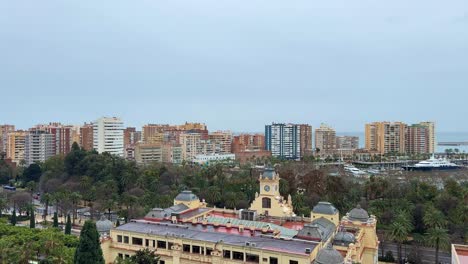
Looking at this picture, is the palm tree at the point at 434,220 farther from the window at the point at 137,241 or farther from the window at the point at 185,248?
the window at the point at 137,241

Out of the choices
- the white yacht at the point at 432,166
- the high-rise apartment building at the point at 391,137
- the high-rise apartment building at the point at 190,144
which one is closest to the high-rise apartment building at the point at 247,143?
the high-rise apartment building at the point at 190,144

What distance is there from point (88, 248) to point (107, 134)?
108578 millimetres

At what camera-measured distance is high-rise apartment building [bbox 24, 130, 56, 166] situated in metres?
136

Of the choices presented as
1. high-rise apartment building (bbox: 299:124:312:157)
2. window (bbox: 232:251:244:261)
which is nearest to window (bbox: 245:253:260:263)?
window (bbox: 232:251:244:261)

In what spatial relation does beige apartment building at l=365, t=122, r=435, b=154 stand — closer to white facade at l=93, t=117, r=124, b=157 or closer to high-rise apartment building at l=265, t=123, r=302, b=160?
high-rise apartment building at l=265, t=123, r=302, b=160

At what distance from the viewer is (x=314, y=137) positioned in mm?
190750

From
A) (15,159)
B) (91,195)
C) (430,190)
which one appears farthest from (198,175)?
(15,159)

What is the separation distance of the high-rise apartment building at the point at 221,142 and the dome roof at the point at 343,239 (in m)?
128

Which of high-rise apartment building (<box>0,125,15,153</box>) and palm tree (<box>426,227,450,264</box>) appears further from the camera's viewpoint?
high-rise apartment building (<box>0,125,15,153</box>)

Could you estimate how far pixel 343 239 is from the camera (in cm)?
3662

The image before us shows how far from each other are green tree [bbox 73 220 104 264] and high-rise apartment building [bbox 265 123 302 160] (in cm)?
13601

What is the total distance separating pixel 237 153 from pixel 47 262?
13121 centimetres

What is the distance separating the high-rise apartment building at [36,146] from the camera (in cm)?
13550

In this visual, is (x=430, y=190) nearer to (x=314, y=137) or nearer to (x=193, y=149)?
(x=193, y=149)
